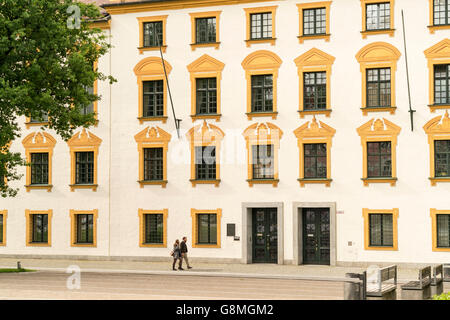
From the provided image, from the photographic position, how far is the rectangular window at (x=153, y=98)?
126 feet

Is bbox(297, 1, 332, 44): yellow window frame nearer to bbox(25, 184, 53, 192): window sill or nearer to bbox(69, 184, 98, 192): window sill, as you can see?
bbox(69, 184, 98, 192): window sill

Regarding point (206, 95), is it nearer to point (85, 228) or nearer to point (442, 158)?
point (85, 228)

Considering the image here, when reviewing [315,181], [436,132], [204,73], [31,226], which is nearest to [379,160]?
[436,132]

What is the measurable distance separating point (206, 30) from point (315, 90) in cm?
676

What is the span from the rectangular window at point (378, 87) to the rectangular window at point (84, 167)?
15.6 m

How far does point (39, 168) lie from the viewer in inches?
1590

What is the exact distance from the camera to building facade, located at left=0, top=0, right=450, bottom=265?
112 feet

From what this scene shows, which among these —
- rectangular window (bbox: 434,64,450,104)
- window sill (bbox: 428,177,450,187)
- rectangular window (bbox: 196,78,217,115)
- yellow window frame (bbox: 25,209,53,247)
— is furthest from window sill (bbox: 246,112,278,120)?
yellow window frame (bbox: 25,209,53,247)

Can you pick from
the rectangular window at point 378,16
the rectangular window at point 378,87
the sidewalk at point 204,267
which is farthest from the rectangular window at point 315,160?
the rectangular window at point 378,16

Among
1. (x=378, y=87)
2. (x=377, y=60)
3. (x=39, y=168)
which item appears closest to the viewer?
(x=377, y=60)

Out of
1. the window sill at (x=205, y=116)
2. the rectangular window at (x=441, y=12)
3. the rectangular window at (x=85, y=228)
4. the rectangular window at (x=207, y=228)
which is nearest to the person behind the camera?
the rectangular window at (x=441, y=12)

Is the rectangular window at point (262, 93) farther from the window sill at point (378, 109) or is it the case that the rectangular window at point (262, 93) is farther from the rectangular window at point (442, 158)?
the rectangular window at point (442, 158)

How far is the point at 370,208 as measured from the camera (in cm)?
3469

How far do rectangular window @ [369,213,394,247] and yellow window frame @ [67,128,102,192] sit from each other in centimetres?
1512
